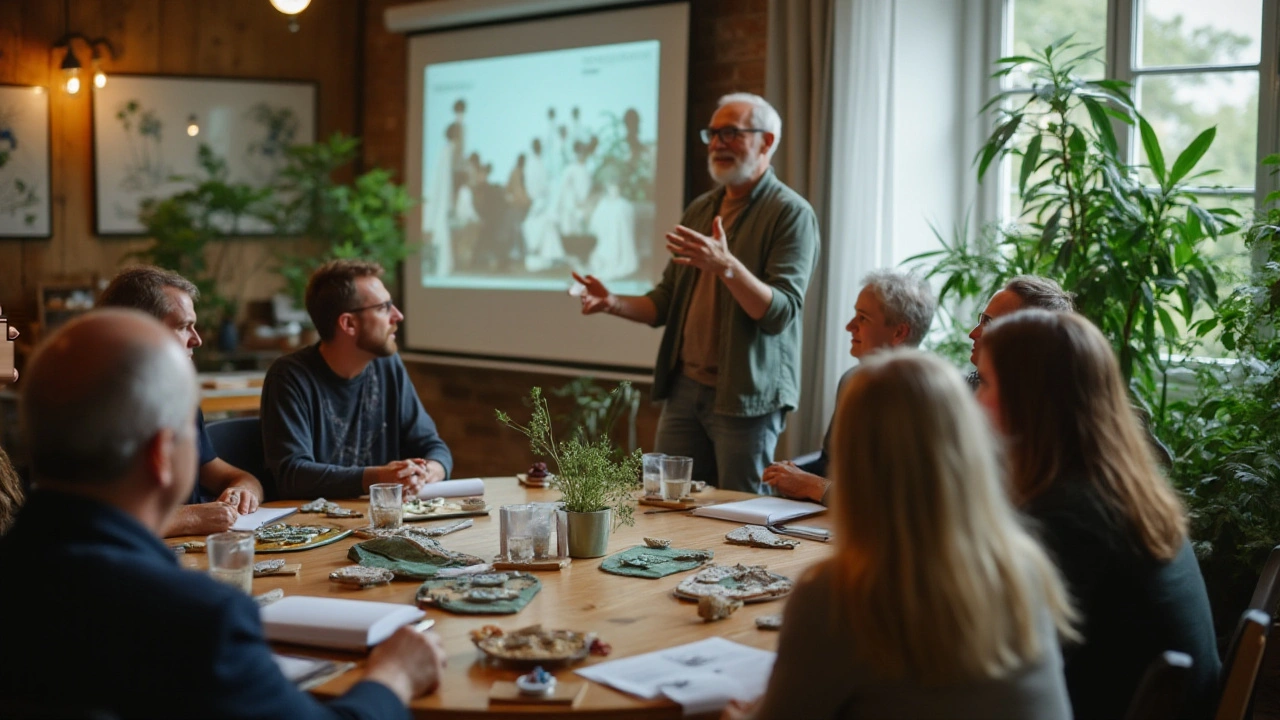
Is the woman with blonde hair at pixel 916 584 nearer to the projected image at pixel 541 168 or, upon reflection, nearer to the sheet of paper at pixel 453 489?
the sheet of paper at pixel 453 489

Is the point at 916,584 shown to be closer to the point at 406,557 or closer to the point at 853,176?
the point at 406,557

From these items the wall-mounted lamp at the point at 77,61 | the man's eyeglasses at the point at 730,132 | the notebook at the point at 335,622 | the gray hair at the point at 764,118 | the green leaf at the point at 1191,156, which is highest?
the wall-mounted lamp at the point at 77,61

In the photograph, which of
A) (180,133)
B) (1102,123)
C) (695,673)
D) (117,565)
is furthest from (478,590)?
(180,133)

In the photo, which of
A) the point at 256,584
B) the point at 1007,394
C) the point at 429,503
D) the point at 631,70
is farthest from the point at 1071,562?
the point at 631,70

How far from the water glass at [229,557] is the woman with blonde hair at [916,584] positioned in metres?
0.91

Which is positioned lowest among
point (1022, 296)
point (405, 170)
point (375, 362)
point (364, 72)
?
point (375, 362)

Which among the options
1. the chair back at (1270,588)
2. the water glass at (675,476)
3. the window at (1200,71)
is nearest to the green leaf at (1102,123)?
the window at (1200,71)

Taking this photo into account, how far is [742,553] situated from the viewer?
7.40 feet

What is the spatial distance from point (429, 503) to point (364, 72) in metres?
4.71

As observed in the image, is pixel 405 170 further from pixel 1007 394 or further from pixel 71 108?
pixel 1007 394

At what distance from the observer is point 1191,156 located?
3.37 m

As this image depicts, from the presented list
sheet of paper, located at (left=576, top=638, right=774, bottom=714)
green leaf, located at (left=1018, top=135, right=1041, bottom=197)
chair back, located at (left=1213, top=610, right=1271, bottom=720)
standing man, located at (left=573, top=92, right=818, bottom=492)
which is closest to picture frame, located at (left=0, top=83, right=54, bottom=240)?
standing man, located at (left=573, top=92, right=818, bottom=492)

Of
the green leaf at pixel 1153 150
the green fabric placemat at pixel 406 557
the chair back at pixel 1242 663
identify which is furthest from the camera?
the green leaf at pixel 1153 150

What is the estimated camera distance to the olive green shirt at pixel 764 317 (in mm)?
3531
